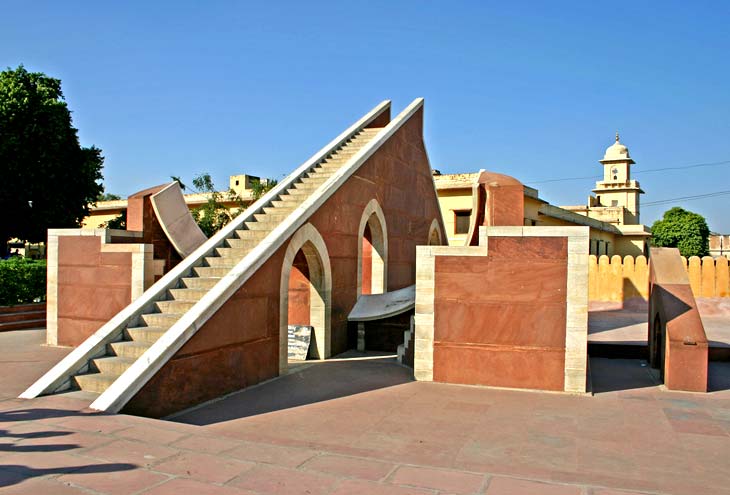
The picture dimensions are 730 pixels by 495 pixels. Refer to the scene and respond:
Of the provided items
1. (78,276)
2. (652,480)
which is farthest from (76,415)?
(78,276)

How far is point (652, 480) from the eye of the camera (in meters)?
4.55

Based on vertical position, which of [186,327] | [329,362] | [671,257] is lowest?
[329,362]

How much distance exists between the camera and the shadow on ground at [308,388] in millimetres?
6408

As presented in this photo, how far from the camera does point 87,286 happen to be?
1053 cm

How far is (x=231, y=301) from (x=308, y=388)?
1655mm

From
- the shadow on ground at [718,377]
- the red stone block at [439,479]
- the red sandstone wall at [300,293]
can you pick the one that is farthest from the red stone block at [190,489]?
the shadow on ground at [718,377]

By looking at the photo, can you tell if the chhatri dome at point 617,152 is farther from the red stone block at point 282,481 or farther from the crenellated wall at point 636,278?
the red stone block at point 282,481

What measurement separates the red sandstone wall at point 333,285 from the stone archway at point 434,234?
0.27m

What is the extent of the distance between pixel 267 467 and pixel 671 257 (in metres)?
8.38

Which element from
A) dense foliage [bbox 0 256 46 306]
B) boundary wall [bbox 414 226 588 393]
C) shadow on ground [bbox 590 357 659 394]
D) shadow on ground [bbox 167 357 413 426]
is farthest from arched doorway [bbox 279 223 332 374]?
dense foliage [bbox 0 256 46 306]

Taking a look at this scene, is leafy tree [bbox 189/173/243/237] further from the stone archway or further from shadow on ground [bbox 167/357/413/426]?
shadow on ground [bbox 167/357/413/426]

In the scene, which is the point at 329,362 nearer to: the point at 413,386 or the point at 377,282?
the point at 413,386

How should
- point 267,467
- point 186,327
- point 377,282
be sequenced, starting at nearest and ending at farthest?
point 267,467
point 186,327
point 377,282

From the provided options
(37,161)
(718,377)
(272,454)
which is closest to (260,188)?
(37,161)
